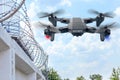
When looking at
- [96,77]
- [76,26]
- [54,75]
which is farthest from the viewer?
[96,77]

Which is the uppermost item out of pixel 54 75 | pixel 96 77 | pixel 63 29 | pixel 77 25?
pixel 96 77

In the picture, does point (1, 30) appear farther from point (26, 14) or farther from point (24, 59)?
point (24, 59)

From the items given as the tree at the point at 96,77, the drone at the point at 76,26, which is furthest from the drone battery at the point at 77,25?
the tree at the point at 96,77

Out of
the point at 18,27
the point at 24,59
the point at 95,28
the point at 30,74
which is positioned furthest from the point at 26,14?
the point at 95,28

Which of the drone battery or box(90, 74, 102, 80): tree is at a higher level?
box(90, 74, 102, 80): tree

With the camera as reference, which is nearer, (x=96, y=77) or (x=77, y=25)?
(x=77, y=25)

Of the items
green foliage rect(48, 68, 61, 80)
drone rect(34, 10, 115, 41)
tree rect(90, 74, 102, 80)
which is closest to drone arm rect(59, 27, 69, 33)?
drone rect(34, 10, 115, 41)

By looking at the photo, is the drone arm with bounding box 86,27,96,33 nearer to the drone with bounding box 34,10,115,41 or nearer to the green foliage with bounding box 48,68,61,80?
the drone with bounding box 34,10,115,41

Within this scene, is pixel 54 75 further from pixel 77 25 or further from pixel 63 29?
pixel 77 25

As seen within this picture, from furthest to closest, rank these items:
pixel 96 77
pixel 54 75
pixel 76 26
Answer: pixel 96 77, pixel 54 75, pixel 76 26

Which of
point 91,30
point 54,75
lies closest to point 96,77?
point 54,75

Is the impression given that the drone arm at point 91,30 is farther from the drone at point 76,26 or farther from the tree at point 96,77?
the tree at point 96,77
